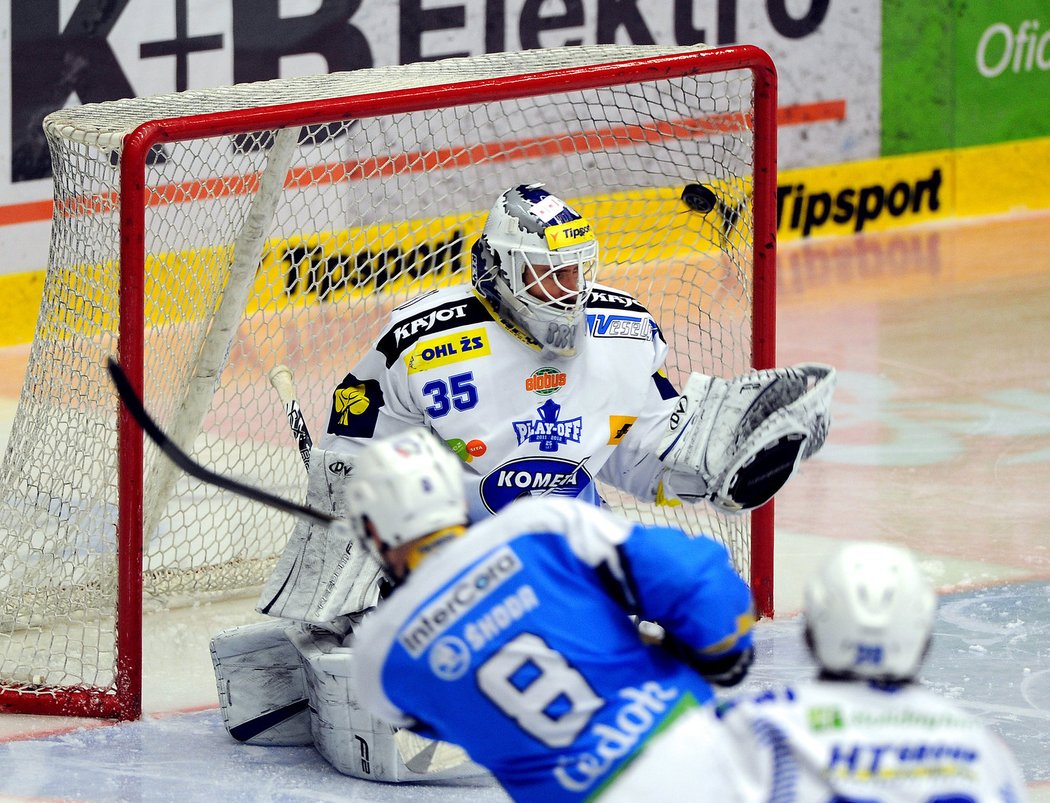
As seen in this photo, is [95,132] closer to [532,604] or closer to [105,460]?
[105,460]

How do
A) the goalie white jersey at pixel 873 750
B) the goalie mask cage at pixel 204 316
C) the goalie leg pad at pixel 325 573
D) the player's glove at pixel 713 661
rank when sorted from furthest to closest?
the goalie mask cage at pixel 204 316 → the goalie leg pad at pixel 325 573 → the player's glove at pixel 713 661 → the goalie white jersey at pixel 873 750

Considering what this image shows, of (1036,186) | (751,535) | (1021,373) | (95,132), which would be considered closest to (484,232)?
(95,132)

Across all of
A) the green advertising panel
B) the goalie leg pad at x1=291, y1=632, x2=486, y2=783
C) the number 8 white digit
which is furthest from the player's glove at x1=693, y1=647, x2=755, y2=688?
the green advertising panel

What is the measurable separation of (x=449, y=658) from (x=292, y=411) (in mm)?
1966

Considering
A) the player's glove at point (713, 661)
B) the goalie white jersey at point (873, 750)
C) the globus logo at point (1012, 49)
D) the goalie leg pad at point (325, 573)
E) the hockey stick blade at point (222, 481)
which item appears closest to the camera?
the goalie white jersey at point (873, 750)

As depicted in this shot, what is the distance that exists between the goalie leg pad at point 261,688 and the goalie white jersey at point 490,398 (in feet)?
1.54

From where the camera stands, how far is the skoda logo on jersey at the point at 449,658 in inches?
101

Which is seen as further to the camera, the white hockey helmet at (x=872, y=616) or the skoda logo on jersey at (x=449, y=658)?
the skoda logo on jersey at (x=449, y=658)

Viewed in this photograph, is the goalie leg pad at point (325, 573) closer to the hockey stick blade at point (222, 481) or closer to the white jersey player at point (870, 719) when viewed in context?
the hockey stick blade at point (222, 481)

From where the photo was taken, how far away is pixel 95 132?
14.1 feet

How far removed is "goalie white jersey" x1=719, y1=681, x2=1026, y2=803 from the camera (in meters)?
2.20

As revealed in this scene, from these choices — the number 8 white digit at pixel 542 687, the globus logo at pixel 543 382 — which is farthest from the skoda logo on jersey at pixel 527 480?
the number 8 white digit at pixel 542 687

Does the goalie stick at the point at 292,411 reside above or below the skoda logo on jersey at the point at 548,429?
below

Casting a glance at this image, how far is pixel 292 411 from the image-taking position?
176 inches
